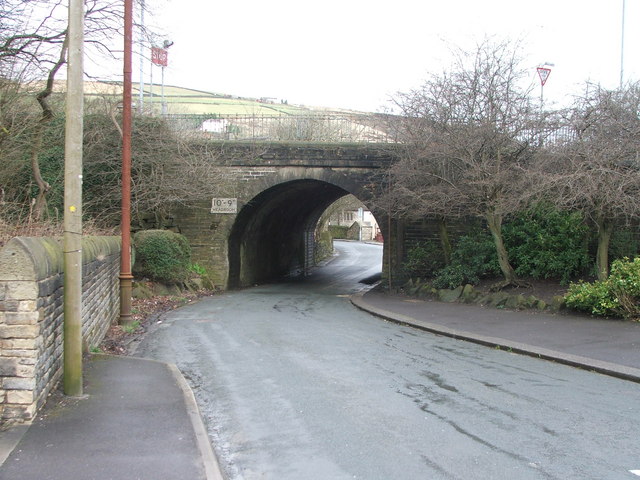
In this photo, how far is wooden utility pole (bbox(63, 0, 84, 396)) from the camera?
5766mm

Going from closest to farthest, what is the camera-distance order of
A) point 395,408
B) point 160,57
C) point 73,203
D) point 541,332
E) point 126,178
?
point 73,203, point 395,408, point 541,332, point 126,178, point 160,57

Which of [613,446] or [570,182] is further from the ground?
[570,182]

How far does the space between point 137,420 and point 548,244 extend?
39.9 ft

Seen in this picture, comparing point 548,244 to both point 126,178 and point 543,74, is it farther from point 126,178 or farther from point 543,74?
point 126,178

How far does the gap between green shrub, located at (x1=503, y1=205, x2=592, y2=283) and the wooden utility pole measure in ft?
37.2

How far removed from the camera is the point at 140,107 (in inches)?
774

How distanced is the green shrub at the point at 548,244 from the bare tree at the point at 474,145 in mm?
631

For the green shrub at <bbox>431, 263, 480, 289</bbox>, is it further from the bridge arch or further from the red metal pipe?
the red metal pipe

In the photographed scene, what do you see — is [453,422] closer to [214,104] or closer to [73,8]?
[73,8]

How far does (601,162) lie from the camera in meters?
11.4

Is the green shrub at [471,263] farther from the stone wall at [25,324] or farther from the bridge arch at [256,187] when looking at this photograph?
the stone wall at [25,324]

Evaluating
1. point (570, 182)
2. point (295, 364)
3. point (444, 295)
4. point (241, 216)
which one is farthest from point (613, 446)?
point (241, 216)

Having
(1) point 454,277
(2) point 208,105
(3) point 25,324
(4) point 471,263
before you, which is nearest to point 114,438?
(3) point 25,324

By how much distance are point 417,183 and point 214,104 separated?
83.6 ft
